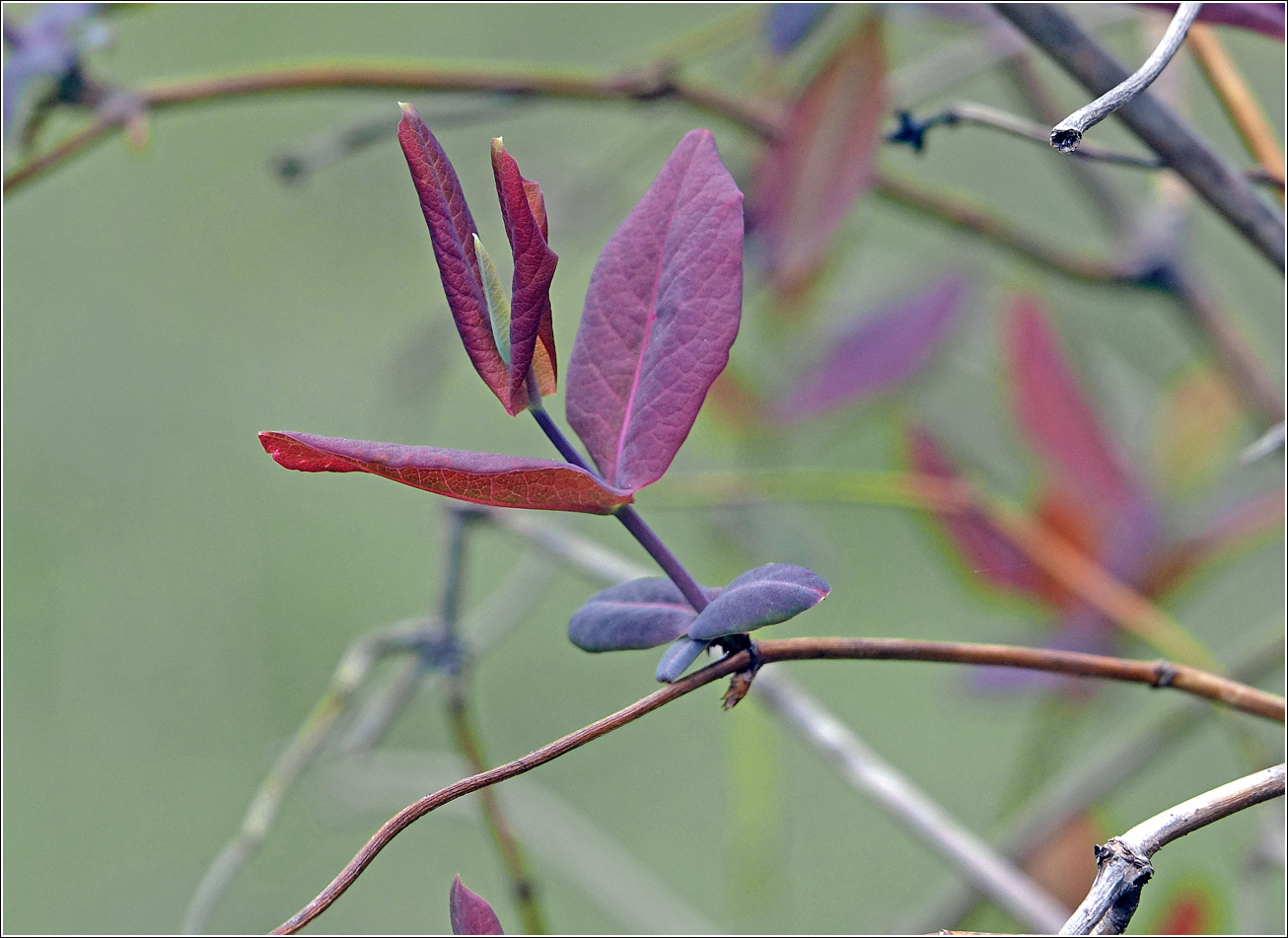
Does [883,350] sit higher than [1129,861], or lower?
higher

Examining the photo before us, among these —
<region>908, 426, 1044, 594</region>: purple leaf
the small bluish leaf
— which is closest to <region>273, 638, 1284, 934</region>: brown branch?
the small bluish leaf

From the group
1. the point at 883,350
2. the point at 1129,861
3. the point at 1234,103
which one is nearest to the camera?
the point at 1129,861

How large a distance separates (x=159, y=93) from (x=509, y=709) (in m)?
0.85

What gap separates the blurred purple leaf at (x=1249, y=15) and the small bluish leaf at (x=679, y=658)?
0.17m

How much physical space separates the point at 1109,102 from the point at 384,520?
1.20 m

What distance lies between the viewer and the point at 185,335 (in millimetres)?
1334

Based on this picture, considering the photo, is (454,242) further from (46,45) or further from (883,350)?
(883,350)

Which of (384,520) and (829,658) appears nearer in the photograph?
(829,658)

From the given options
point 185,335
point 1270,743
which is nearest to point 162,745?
point 185,335

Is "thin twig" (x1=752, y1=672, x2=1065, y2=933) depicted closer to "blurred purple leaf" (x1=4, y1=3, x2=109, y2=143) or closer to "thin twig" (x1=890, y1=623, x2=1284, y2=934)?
"thin twig" (x1=890, y1=623, x2=1284, y2=934)

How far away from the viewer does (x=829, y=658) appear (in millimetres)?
179

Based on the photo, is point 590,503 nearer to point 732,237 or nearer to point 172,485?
point 732,237

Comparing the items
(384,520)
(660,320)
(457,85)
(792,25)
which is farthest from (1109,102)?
(384,520)

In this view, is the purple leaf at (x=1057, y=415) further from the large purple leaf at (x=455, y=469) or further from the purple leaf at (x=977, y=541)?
the large purple leaf at (x=455, y=469)
